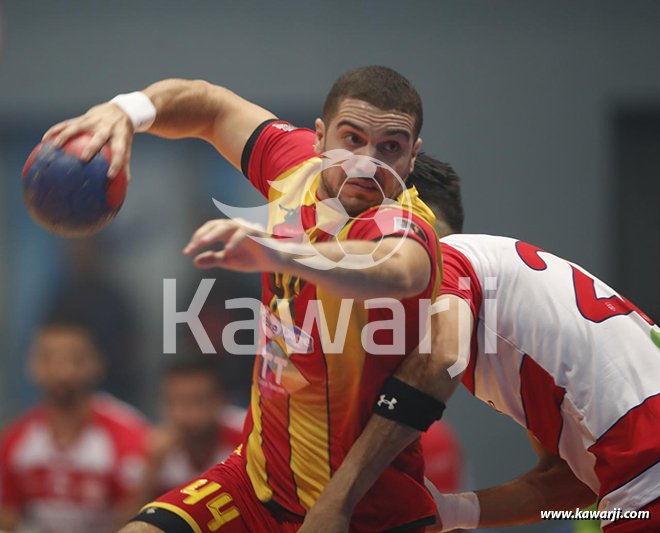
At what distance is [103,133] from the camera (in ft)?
9.48

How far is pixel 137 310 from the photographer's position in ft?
27.2

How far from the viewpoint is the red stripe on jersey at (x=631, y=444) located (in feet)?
10.3

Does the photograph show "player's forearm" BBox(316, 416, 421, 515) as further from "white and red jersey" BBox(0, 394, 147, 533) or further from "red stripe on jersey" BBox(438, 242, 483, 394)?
"white and red jersey" BBox(0, 394, 147, 533)

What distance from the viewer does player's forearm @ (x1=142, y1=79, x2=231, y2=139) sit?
3381 mm

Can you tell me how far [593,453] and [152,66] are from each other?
617 cm

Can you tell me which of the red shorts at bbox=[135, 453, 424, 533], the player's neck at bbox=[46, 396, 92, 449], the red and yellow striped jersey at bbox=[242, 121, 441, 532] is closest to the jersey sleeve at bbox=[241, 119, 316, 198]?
the red and yellow striped jersey at bbox=[242, 121, 441, 532]

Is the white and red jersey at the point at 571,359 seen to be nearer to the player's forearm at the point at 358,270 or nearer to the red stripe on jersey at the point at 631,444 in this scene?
the red stripe on jersey at the point at 631,444

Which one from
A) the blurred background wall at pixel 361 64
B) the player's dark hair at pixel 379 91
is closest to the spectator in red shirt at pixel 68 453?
the blurred background wall at pixel 361 64

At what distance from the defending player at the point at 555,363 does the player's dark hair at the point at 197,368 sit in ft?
8.62

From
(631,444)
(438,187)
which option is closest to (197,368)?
(438,187)

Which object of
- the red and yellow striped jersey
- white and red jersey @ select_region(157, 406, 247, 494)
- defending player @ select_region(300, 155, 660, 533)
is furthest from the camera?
white and red jersey @ select_region(157, 406, 247, 494)

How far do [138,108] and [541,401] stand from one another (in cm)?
184

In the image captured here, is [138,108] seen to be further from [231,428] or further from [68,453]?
[68,453]

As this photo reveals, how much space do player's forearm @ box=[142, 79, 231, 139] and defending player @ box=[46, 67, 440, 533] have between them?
5 centimetres
